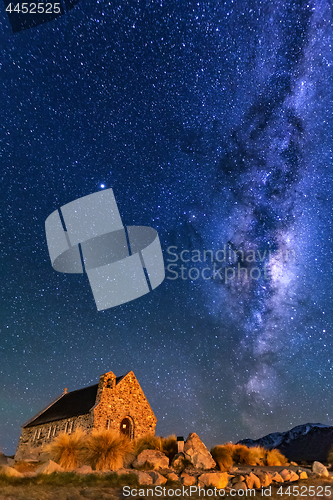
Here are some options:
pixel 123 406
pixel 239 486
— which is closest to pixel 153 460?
pixel 239 486

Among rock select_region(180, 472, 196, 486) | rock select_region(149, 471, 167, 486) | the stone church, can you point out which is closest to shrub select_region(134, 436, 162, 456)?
rock select_region(149, 471, 167, 486)

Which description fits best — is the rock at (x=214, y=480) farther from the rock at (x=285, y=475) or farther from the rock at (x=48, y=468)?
the rock at (x=48, y=468)

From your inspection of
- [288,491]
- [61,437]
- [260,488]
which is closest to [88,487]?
[61,437]

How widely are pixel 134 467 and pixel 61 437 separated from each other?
3734 mm

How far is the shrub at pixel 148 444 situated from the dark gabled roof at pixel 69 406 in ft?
22.5

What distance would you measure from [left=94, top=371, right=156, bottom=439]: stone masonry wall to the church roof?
0.80 meters

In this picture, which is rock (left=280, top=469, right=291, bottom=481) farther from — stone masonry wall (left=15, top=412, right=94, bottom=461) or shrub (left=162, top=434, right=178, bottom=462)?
stone masonry wall (left=15, top=412, right=94, bottom=461)

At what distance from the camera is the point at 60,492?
9617mm

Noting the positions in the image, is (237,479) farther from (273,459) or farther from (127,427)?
(127,427)

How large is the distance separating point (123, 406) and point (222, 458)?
9.80 meters

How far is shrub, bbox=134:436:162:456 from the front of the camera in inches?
631

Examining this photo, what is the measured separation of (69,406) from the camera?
26.7m

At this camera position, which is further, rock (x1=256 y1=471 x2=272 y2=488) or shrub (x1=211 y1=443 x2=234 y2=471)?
shrub (x1=211 y1=443 x2=234 y2=471)

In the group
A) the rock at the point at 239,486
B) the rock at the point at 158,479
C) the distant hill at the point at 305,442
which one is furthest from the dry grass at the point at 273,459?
the distant hill at the point at 305,442
